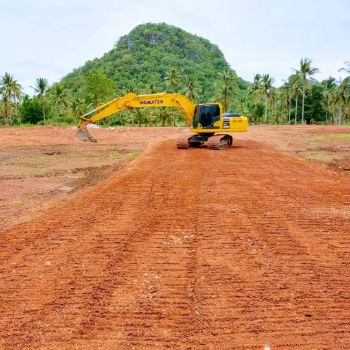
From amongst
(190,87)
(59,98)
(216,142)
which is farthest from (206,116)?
(59,98)

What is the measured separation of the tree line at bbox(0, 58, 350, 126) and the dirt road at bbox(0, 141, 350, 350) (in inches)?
2509

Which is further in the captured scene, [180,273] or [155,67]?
[155,67]

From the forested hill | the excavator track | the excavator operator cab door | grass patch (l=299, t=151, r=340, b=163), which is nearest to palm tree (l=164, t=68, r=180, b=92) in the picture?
the forested hill

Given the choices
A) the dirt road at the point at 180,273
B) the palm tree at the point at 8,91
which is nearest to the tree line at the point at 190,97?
the palm tree at the point at 8,91

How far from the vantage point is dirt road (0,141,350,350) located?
448cm

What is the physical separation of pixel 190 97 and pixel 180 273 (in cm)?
7294

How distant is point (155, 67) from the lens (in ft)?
342

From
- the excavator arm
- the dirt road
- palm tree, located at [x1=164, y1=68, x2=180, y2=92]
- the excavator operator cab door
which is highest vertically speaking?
palm tree, located at [x1=164, y1=68, x2=180, y2=92]

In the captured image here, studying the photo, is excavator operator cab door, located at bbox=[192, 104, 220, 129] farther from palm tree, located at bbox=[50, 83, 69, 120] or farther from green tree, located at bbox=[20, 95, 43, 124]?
palm tree, located at bbox=[50, 83, 69, 120]

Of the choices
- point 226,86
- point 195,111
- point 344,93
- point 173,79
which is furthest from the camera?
point 173,79

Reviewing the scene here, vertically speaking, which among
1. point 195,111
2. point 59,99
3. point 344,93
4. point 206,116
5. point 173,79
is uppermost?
point 173,79

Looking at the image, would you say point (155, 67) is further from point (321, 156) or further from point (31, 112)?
point (321, 156)

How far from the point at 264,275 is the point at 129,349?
2.45m

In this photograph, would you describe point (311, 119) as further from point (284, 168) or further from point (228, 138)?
point (284, 168)
